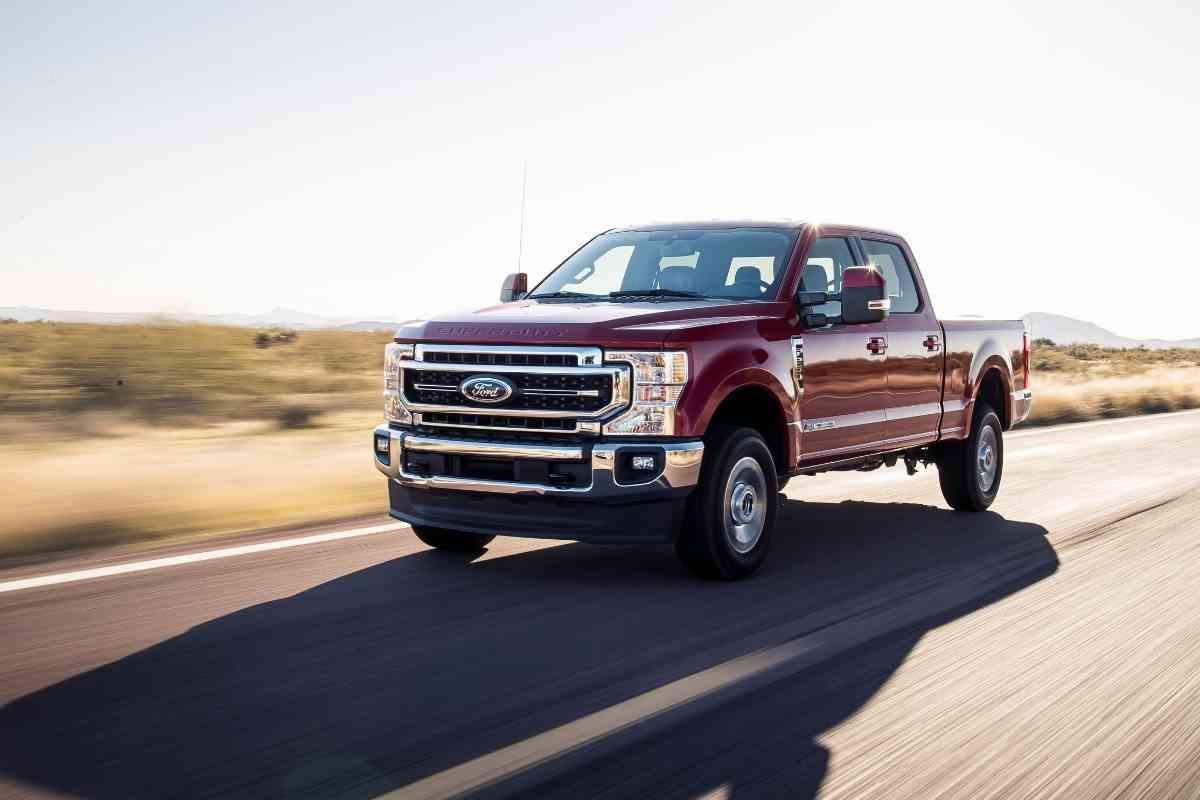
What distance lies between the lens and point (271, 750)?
415 cm

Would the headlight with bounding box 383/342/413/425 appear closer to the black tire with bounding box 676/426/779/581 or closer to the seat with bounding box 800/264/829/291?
the black tire with bounding box 676/426/779/581

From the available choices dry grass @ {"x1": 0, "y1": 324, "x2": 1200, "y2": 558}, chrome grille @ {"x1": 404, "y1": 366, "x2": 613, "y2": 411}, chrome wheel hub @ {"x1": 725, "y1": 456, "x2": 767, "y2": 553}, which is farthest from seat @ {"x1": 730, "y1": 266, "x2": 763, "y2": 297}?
dry grass @ {"x1": 0, "y1": 324, "x2": 1200, "y2": 558}

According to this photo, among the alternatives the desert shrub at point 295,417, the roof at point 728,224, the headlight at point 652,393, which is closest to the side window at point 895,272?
the roof at point 728,224

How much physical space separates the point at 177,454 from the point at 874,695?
29.2 feet

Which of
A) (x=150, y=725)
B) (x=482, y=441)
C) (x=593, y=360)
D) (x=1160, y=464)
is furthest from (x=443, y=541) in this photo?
(x=1160, y=464)

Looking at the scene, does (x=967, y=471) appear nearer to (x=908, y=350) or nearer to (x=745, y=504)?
(x=908, y=350)

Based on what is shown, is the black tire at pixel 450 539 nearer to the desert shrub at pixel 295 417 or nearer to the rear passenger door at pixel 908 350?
the rear passenger door at pixel 908 350

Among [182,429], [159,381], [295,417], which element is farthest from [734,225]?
[159,381]

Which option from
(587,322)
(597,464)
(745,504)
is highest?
(587,322)

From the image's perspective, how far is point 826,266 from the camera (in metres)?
8.20

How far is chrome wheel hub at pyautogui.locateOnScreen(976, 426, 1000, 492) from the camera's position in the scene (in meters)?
9.94

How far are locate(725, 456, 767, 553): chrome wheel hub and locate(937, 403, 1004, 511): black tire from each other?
3.12 meters

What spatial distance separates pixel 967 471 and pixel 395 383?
4.62 meters

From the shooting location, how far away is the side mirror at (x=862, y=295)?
758cm
